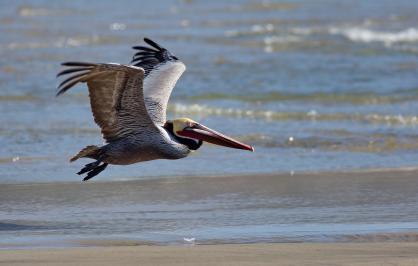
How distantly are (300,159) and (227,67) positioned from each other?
7811 millimetres

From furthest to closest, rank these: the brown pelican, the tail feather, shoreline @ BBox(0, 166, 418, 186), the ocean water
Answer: the ocean water → shoreline @ BBox(0, 166, 418, 186) → the tail feather → the brown pelican

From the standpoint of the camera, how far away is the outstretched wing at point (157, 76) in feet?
31.9

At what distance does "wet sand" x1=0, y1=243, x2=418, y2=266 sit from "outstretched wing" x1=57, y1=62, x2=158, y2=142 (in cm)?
→ 127

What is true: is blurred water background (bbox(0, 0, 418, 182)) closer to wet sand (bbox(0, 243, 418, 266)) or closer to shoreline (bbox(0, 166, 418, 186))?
shoreline (bbox(0, 166, 418, 186))

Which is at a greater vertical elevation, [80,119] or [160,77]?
[160,77]

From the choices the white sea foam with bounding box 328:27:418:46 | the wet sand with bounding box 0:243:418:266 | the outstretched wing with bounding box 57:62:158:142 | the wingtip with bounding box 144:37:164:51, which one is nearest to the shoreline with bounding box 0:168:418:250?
the wet sand with bounding box 0:243:418:266

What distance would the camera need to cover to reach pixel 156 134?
918 cm

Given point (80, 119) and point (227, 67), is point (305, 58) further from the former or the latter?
point (80, 119)

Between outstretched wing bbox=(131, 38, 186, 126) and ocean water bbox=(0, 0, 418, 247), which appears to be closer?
outstretched wing bbox=(131, 38, 186, 126)

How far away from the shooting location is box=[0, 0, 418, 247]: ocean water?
11.2 meters

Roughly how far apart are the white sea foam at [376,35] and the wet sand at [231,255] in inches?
630

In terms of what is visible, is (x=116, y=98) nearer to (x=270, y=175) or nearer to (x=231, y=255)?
(x=231, y=255)

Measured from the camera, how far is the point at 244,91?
54.6 ft

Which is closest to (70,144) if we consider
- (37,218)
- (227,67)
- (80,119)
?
(80,119)
